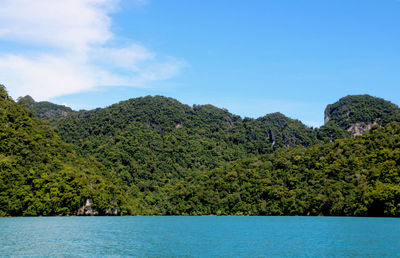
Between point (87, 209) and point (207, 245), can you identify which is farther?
point (87, 209)

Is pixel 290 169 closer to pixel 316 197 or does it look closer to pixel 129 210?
pixel 316 197

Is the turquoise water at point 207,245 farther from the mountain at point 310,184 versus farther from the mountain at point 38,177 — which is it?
the mountain at point 38,177

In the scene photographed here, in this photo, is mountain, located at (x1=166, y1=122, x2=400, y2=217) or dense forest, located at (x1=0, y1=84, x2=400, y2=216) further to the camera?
dense forest, located at (x1=0, y1=84, x2=400, y2=216)

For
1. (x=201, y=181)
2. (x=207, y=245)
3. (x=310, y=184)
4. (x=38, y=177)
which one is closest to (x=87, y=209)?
(x=38, y=177)

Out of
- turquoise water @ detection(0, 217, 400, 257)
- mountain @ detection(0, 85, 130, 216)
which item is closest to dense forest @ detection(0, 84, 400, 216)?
mountain @ detection(0, 85, 130, 216)

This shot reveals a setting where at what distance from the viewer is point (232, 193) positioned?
455ft

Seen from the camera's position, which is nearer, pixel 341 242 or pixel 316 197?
pixel 341 242

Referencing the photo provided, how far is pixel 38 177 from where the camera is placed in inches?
4082

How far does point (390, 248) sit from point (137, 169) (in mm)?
138990

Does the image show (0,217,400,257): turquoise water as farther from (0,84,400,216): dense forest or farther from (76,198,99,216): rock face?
(76,198,99,216): rock face

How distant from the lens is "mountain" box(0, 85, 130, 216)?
96.4 m

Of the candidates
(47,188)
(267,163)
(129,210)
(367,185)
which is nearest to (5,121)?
(47,188)

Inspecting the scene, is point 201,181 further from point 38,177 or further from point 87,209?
point 38,177

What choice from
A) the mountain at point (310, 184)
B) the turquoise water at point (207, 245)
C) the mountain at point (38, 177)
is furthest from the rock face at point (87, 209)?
the turquoise water at point (207, 245)
